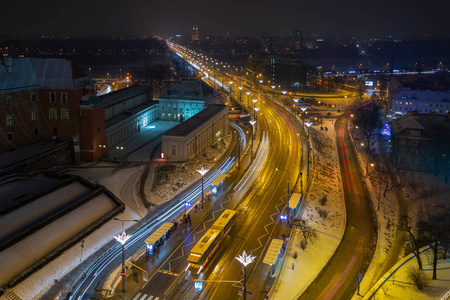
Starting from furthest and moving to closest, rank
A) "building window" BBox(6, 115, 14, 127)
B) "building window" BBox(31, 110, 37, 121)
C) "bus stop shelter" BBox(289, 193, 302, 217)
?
"building window" BBox(31, 110, 37, 121) < "building window" BBox(6, 115, 14, 127) < "bus stop shelter" BBox(289, 193, 302, 217)

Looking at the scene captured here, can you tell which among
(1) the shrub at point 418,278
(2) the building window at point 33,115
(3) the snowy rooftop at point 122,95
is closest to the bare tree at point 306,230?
(1) the shrub at point 418,278

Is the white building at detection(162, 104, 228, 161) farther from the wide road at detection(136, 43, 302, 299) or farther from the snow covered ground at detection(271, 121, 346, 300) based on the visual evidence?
the snow covered ground at detection(271, 121, 346, 300)

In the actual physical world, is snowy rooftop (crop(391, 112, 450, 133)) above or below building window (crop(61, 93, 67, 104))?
below

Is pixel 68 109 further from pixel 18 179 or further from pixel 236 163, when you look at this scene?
pixel 236 163

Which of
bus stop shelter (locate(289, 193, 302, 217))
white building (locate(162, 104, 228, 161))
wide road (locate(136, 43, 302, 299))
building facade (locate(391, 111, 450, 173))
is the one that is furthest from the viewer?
building facade (locate(391, 111, 450, 173))

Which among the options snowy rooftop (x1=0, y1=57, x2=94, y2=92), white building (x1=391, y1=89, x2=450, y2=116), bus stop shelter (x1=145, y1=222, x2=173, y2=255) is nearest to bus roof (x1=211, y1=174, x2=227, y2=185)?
bus stop shelter (x1=145, y1=222, x2=173, y2=255)

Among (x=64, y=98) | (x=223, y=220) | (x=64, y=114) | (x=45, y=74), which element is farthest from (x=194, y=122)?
(x=223, y=220)
